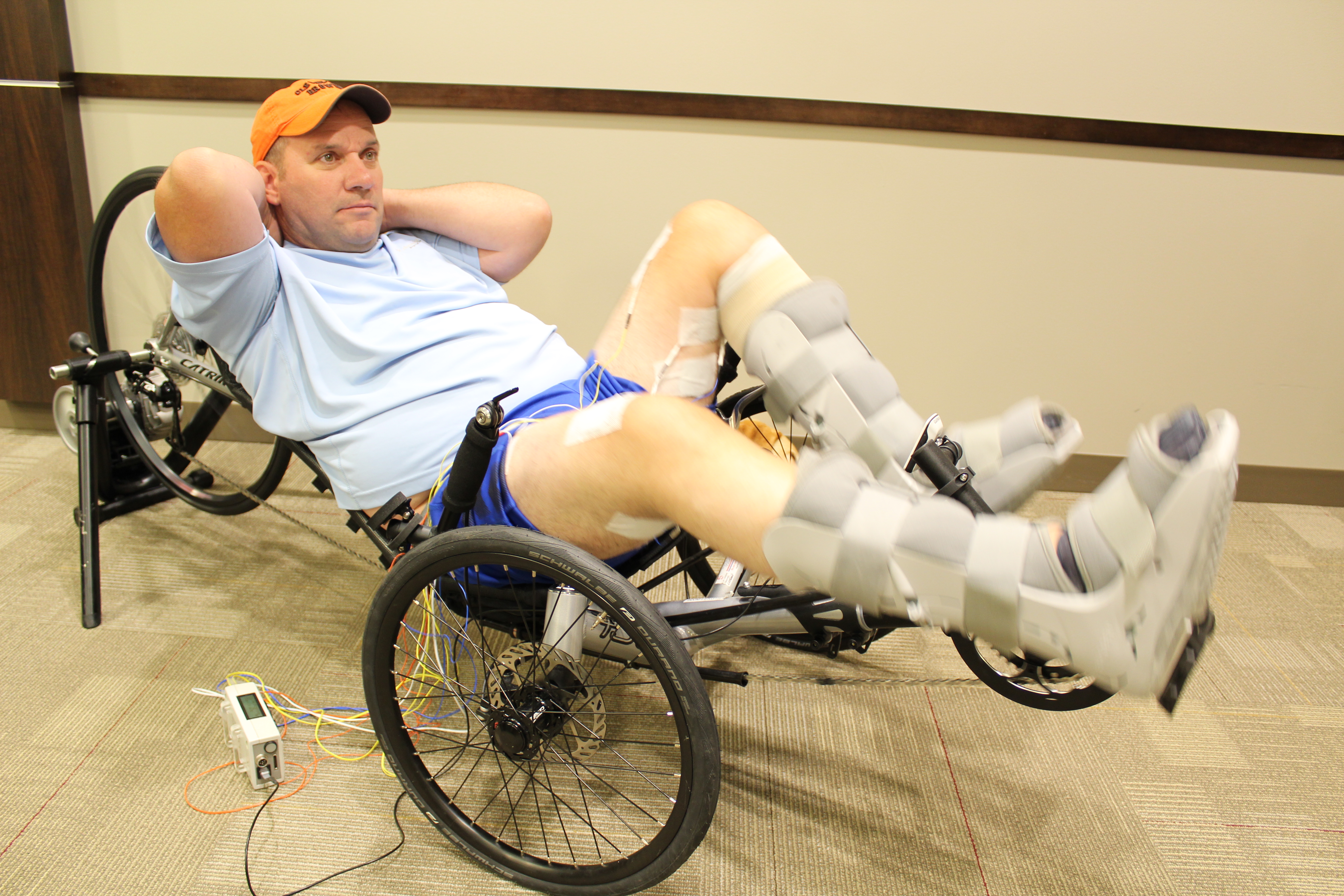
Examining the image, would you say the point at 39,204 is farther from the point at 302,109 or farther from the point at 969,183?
the point at 969,183

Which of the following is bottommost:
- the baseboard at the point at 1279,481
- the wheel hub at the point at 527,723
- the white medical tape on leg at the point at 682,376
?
the baseboard at the point at 1279,481

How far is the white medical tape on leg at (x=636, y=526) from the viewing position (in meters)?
1.03

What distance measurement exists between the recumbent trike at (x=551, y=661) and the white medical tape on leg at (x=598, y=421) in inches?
3.5

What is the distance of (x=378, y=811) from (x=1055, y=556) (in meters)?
0.97

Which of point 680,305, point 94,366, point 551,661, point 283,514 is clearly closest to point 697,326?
point 680,305

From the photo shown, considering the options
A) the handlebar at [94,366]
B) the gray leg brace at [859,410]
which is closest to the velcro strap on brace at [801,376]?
the gray leg brace at [859,410]

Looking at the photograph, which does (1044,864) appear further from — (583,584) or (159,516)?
(159,516)

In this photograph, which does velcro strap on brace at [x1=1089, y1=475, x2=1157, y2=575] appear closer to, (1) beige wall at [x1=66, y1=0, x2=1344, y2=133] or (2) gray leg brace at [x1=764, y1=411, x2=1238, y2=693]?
(2) gray leg brace at [x1=764, y1=411, x2=1238, y2=693]

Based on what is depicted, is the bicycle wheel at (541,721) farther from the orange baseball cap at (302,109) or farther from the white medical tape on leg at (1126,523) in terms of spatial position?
the orange baseball cap at (302,109)

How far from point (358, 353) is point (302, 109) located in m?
0.37

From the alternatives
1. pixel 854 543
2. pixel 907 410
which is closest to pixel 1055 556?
pixel 854 543

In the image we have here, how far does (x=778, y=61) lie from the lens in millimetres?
1851

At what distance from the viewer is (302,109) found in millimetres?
1318

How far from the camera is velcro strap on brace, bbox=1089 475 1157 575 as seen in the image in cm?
73
